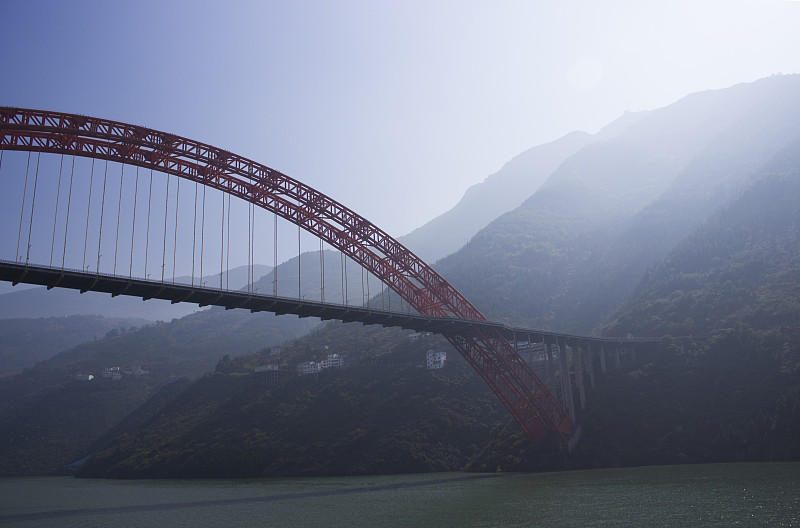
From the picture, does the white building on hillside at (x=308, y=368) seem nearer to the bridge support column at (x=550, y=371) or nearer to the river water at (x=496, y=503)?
the river water at (x=496, y=503)

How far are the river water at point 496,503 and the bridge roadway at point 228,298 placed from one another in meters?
11.8

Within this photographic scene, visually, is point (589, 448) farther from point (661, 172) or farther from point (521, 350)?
point (661, 172)

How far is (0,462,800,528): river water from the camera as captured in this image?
24969 mm

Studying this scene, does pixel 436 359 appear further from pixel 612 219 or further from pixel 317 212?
pixel 612 219

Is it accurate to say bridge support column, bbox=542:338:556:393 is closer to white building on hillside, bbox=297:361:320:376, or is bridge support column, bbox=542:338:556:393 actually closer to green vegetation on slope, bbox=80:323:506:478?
green vegetation on slope, bbox=80:323:506:478

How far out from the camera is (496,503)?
3155 cm

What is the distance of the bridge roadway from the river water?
38.6 feet

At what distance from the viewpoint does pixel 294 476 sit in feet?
222

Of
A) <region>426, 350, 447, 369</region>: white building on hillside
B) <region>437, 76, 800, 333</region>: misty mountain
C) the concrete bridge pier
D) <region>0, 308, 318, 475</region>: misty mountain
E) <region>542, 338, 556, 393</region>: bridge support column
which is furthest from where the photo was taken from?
<region>437, 76, 800, 333</region>: misty mountain

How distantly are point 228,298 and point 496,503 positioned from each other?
19310mm

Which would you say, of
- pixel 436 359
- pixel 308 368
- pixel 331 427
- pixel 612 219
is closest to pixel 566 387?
pixel 331 427

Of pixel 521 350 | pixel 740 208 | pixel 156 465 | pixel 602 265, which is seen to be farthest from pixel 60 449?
pixel 740 208

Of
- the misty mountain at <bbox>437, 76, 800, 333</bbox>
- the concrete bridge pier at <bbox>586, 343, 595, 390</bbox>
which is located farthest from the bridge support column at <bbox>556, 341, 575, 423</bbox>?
the misty mountain at <bbox>437, 76, 800, 333</bbox>

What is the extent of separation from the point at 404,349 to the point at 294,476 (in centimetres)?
3427
